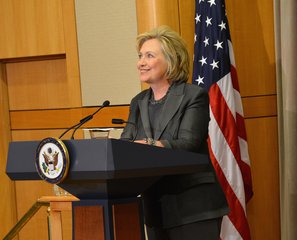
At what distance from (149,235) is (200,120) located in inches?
24.7

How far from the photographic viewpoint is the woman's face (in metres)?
3.05

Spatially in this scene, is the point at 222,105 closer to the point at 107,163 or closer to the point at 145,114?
the point at 145,114

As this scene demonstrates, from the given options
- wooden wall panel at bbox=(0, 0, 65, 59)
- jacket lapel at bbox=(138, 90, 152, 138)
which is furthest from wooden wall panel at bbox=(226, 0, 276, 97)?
jacket lapel at bbox=(138, 90, 152, 138)

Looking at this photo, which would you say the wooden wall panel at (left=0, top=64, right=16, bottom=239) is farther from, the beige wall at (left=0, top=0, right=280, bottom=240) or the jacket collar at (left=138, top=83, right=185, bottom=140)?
the jacket collar at (left=138, top=83, right=185, bottom=140)

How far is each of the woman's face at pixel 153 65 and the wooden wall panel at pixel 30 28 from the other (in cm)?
279

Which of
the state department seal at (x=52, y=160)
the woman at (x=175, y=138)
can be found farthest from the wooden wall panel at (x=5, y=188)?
the state department seal at (x=52, y=160)

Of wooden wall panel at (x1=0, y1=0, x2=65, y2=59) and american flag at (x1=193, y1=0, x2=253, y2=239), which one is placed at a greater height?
wooden wall panel at (x1=0, y1=0, x2=65, y2=59)

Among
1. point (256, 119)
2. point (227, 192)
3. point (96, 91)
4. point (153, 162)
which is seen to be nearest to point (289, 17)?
point (256, 119)

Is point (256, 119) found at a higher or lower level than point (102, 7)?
lower

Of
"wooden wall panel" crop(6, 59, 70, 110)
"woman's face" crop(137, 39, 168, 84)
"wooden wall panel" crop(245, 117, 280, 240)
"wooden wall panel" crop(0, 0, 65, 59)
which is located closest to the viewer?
"woman's face" crop(137, 39, 168, 84)

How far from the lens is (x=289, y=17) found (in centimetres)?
470

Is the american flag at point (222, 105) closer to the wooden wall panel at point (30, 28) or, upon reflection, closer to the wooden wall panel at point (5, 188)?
the wooden wall panel at point (30, 28)

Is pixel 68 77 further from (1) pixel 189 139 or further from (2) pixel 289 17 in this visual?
(1) pixel 189 139

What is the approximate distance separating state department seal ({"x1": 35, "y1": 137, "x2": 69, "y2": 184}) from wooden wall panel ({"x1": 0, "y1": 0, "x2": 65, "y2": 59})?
3.35 meters
